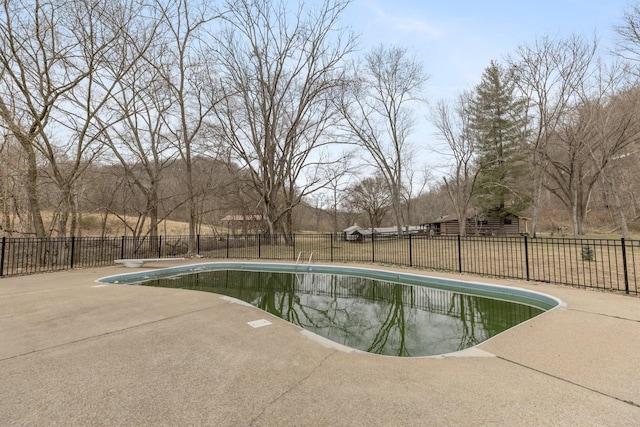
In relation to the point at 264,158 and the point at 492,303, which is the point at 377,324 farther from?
the point at 264,158

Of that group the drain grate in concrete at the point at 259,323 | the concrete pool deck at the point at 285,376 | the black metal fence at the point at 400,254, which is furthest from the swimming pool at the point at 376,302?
the black metal fence at the point at 400,254

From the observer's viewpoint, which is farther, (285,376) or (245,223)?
(245,223)

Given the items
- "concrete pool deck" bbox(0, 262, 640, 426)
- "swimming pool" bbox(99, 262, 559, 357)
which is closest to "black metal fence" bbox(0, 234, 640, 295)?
"swimming pool" bbox(99, 262, 559, 357)

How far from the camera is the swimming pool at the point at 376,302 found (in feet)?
14.9

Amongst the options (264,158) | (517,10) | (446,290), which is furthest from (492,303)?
(264,158)

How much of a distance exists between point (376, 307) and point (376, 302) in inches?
17.7

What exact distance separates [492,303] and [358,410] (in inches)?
221

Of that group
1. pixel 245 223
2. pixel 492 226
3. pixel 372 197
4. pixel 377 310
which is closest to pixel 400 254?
pixel 377 310

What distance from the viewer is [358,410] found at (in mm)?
2125

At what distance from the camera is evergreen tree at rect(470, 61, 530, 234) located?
83.2 feet

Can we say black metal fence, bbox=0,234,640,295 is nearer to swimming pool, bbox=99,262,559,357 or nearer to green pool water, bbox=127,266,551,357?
swimming pool, bbox=99,262,559,357

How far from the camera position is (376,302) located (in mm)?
6945

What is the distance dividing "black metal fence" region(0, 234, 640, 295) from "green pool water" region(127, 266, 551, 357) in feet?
6.67

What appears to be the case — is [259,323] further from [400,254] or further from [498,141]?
[498,141]
